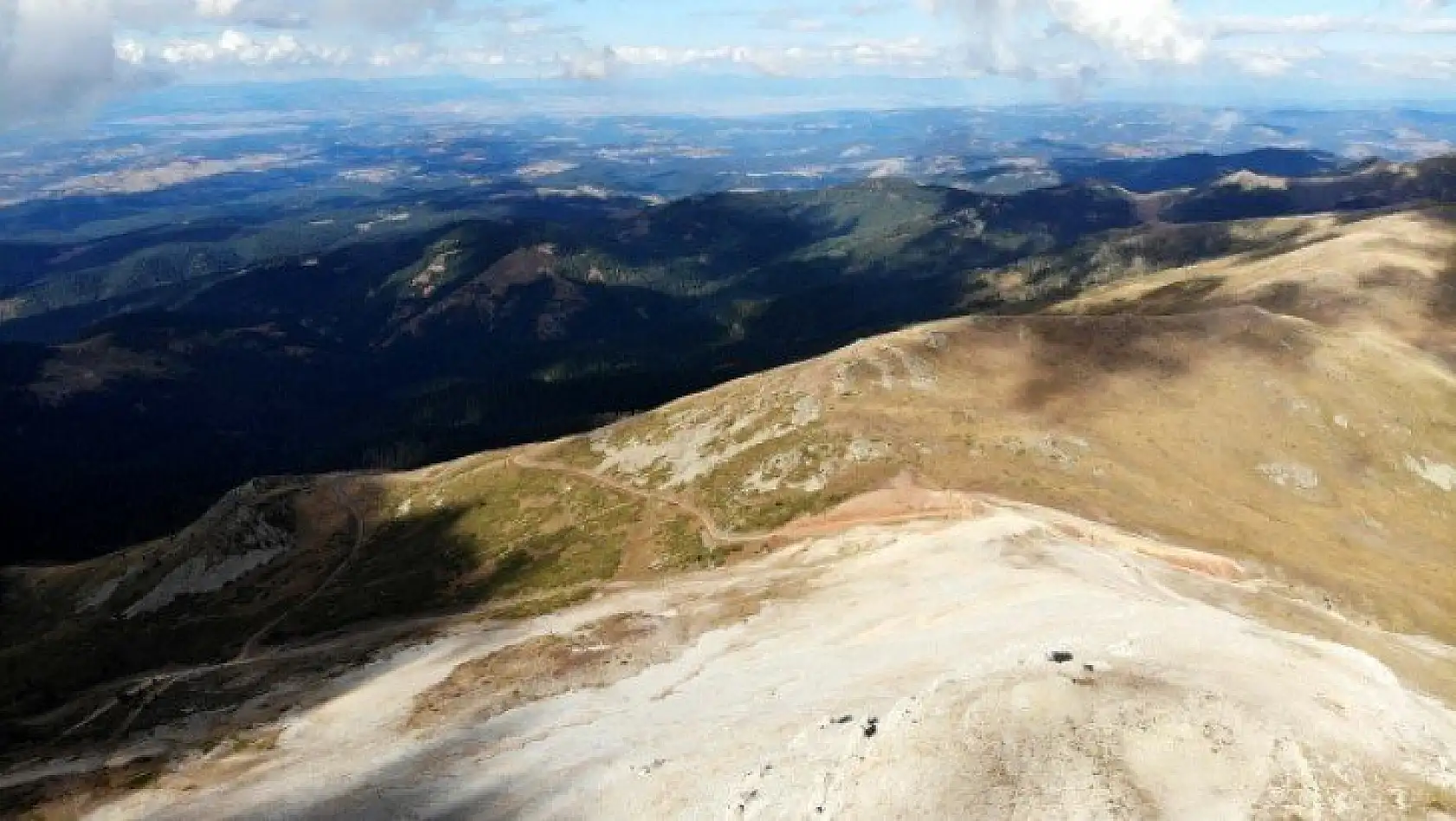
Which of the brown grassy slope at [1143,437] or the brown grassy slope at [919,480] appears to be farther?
the brown grassy slope at [919,480]

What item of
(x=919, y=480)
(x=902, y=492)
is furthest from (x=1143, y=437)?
(x=902, y=492)

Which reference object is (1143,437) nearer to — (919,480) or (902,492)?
(919,480)

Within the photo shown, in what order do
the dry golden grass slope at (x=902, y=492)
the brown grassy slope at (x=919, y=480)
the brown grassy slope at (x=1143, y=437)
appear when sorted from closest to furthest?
the dry golden grass slope at (x=902, y=492) < the brown grassy slope at (x=1143, y=437) < the brown grassy slope at (x=919, y=480)

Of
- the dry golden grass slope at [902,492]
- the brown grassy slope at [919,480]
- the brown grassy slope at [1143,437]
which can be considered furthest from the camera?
the brown grassy slope at [919,480]

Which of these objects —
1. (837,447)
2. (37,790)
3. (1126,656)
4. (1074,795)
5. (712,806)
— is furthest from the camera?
(837,447)

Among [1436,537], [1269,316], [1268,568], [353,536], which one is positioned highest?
[1269,316]

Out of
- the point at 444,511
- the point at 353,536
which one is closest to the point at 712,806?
the point at 444,511

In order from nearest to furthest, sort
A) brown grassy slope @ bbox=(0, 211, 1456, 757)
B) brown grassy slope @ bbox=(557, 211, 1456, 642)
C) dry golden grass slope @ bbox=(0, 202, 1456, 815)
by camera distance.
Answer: dry golden grass slope @ bbox=(0, 202, 1456, 815) → brown grassy slope @ bbox=(557, 211, 1456, 642) → brown grassy slope @ bbox=(0, 211, 1456, 757)

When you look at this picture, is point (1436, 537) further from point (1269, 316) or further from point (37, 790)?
point (37, 790)
